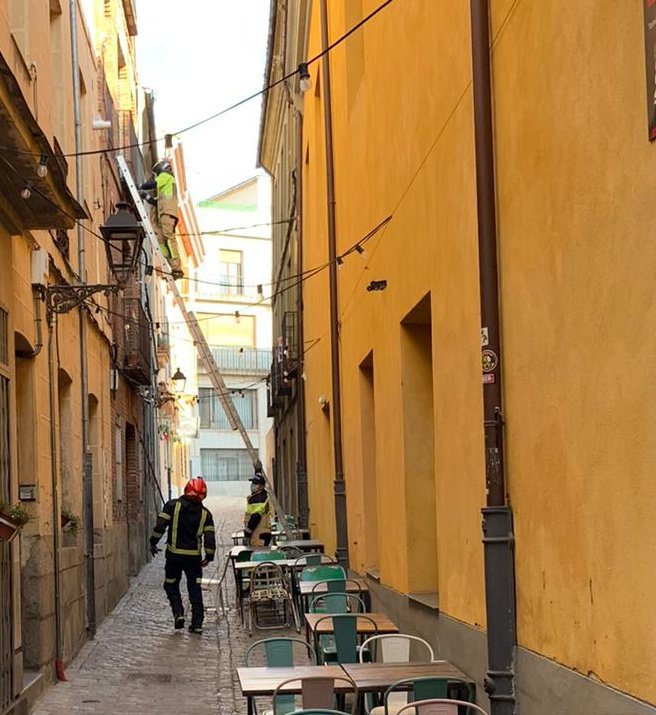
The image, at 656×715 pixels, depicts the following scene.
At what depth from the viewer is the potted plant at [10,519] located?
7.09 m

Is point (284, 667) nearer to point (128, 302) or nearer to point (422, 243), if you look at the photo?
point (422, 243)

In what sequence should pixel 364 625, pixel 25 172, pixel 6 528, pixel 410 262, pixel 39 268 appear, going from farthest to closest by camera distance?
pixel 39 268
pixel 364 625
pixel 410 262
pixel 25 172
pixel 6 528

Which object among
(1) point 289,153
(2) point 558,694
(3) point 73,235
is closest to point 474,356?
(2) point 558,694

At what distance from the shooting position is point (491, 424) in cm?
Result: 558

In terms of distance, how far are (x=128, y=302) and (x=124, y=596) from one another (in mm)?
4599

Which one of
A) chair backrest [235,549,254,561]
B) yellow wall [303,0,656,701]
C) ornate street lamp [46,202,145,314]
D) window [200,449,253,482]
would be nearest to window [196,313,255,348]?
window [200,449,253,482]

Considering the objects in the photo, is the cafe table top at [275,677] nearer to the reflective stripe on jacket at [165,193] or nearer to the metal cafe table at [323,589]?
the metal cafe table at [323,589]

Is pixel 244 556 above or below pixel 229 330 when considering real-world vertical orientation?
below

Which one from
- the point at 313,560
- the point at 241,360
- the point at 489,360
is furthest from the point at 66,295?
the point at 241,360

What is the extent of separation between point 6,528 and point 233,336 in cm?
4834

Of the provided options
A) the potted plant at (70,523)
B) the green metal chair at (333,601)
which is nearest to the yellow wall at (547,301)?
the green metal chair at (333,601)

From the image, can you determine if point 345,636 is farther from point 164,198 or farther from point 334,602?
point 164,198

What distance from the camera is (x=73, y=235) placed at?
1240cm

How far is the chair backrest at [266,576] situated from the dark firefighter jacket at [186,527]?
605 mm
